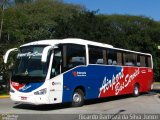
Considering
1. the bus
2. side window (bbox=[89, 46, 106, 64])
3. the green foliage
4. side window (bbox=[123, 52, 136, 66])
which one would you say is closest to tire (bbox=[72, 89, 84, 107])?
the bus

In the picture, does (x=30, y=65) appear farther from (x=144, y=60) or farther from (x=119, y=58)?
(x=144, y=60)

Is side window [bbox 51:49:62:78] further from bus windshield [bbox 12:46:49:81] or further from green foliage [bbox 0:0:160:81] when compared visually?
green foliage [bbox 0:0:160:81]

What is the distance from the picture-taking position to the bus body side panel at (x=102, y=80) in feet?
61.6

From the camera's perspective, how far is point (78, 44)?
19.6 metres

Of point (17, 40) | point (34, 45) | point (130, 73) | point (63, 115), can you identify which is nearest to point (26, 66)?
point (34, 45)

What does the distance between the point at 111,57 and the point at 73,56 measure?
449cm

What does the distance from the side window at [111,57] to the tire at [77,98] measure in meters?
3.41

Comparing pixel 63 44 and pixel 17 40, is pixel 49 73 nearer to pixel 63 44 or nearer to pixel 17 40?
pixel 63 44

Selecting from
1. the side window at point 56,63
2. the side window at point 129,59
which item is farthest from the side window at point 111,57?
the side window at point 56,63

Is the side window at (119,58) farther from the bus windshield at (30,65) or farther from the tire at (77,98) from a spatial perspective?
the bus windshield at (30,65)

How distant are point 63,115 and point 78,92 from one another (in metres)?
3.71

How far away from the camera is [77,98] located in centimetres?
1938

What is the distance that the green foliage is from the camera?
120ft

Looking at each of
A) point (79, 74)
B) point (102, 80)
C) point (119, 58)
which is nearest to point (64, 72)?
point (79, 74)
